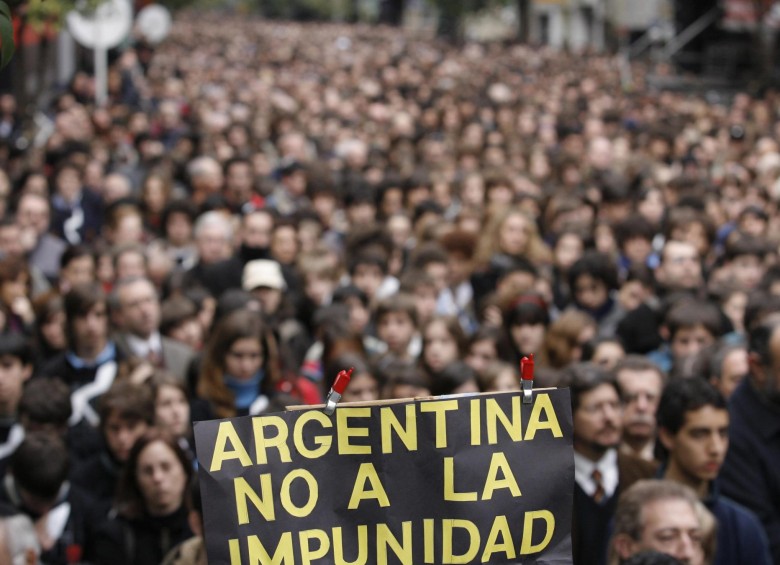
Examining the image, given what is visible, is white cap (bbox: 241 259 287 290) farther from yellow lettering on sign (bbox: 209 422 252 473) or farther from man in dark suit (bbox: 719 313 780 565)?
yellow lettering on sign (bbox: 209 422 252 473)

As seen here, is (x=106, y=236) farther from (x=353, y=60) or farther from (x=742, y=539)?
(x=353, y=60)

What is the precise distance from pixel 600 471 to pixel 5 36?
313 cm

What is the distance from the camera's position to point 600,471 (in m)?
5.58

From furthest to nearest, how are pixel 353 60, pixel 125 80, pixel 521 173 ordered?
pixel 353 60 < pixel 125 80 < pixel 521 173

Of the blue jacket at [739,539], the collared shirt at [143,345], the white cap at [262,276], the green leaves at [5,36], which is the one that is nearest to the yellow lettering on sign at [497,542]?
the blue jacket at [739,539]

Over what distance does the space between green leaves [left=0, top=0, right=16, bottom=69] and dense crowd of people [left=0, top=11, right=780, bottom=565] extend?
6.12ft

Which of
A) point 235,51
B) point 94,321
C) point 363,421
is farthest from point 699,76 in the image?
point 363,421

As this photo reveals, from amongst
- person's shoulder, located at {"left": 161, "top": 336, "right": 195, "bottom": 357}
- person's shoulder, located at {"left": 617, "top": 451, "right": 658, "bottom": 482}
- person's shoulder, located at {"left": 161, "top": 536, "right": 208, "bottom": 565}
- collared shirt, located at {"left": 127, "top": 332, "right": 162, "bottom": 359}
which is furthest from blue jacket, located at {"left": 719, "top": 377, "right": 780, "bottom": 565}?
collared shirt, located at {"left": 127, "top": 332, "right": 162, "bottom": 359}

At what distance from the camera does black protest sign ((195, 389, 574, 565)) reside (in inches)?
137

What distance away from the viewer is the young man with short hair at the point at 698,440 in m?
4.89

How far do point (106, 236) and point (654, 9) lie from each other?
153ft

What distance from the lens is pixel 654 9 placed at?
5500 centimetres

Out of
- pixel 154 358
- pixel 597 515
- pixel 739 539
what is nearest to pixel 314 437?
pixel 739 539

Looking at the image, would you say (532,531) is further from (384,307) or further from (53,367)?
(384,307)
